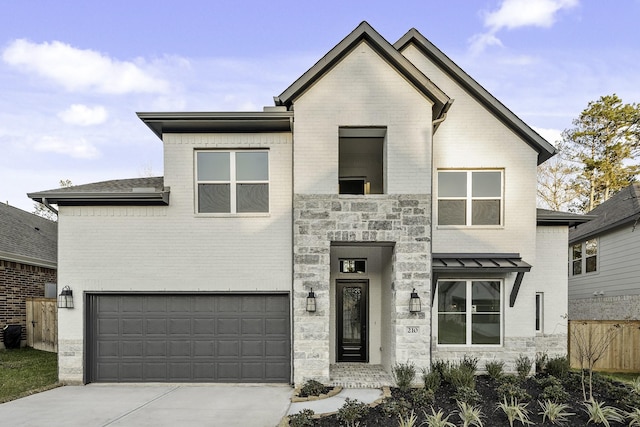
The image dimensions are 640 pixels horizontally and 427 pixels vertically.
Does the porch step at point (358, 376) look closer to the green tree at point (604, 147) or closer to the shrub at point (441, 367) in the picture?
the shrub at point (441, 367)

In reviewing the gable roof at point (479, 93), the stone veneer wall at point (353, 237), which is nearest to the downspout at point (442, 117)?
the gable roof at point (479, 93)

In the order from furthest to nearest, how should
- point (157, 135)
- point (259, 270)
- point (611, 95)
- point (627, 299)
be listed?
1. point (611, 95)
2. point (627, 299)
3. point (157, 135)
4. point (259, 270)

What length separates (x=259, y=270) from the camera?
29.7ft

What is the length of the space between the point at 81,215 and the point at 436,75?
9562mm

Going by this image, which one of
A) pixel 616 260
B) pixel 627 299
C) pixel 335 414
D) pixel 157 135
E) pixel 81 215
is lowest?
pixel 335 414

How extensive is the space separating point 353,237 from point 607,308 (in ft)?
35.5

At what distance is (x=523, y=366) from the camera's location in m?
8.99

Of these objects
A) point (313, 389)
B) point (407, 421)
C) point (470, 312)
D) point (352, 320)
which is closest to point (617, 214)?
point (470, 312)

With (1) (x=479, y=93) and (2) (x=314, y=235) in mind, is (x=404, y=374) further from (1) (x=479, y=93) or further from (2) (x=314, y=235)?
(1) (x=479, y=93)

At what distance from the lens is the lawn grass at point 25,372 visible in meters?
8.54

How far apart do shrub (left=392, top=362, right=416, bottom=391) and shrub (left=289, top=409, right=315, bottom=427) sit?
238 centimetres

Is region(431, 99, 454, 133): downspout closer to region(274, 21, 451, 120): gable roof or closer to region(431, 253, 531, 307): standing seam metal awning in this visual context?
region(274, 21, 451, 120): gable roof

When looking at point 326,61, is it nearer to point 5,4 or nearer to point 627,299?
point 5,4

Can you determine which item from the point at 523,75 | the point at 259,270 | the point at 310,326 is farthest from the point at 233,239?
the point at 523,75
